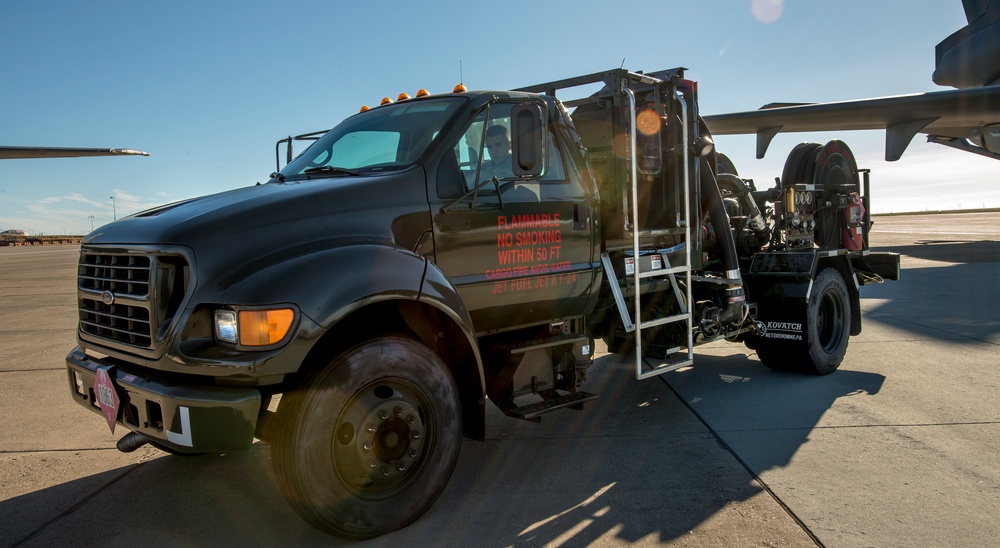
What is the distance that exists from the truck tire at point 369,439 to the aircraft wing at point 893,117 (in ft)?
50.9

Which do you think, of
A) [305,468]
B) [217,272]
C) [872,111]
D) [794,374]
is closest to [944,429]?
[794,374]

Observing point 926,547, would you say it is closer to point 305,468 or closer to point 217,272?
point 305,468

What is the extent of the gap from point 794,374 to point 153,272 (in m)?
6.07

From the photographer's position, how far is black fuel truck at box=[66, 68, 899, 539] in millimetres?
3092

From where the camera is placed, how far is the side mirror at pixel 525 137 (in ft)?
12.7

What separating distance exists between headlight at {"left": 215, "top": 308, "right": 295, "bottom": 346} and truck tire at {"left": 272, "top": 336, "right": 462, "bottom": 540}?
305 millimetres

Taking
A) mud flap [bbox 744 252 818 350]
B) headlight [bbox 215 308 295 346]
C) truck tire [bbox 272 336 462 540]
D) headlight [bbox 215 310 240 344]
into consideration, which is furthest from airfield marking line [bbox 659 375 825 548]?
headlight [bbox 215 310 240 344]

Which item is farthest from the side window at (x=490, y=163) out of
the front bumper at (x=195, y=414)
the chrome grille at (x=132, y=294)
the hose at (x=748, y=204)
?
the hose at (x=748, y=204)

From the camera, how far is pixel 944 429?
4879mm

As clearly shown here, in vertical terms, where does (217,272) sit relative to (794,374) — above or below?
above

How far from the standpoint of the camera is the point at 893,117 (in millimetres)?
16922

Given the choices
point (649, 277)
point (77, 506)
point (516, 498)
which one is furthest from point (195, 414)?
point (649, 277)

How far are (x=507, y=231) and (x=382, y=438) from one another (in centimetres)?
146

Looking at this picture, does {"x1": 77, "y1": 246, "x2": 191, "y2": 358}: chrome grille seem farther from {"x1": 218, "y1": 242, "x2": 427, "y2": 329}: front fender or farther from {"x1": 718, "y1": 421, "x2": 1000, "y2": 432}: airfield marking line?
{"x1": 718, "y1": 421, "x2": 1000, "y2": 432}: airfield marking line
